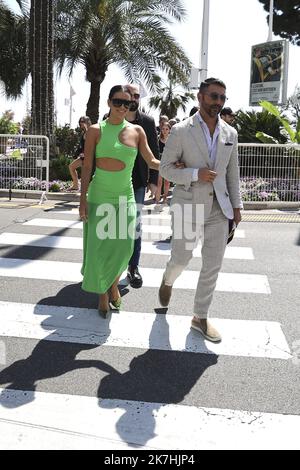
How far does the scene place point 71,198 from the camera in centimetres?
1241

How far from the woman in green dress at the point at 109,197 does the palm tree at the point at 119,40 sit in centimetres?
1475

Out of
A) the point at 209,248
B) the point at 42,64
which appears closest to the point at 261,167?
the point at 42,64

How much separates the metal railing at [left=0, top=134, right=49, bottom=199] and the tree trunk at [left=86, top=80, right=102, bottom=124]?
7.82 m

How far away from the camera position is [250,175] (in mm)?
12430

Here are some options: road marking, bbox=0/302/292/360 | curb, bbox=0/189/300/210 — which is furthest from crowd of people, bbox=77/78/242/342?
curb, bbox=0/189/300/210

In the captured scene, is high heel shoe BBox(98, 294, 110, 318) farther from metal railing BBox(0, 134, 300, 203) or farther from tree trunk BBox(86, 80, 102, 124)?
tree trunk BBox(86, 80, 102, 124)

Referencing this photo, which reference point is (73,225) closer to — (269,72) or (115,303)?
(115,303)

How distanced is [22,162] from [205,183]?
933 centimetres

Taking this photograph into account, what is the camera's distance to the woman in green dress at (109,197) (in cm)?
455

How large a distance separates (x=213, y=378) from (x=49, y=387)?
1051 mm

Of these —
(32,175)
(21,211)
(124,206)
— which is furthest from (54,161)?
(124,206)

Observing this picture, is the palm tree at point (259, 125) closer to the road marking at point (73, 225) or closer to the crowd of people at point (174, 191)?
the road marking at point (73, 225)

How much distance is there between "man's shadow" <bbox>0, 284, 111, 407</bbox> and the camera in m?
3.69
